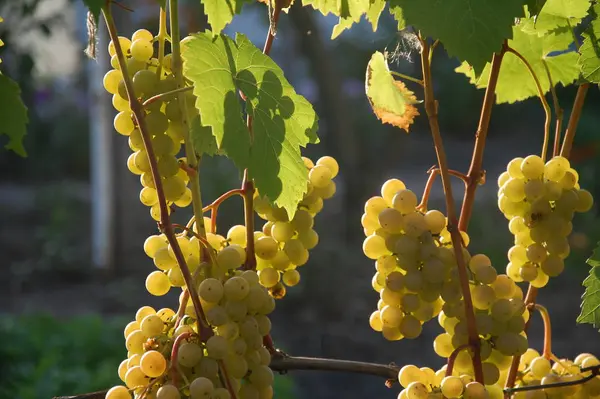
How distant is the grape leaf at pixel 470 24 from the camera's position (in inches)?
16.5

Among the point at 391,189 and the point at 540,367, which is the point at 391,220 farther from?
the point at 540,367

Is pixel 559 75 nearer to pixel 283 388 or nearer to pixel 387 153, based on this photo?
pixel 283 388

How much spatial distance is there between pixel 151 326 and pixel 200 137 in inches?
4.0

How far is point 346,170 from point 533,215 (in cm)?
350

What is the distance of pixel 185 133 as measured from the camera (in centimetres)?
46

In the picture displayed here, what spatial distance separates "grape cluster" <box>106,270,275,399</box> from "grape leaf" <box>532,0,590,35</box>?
0.80ft

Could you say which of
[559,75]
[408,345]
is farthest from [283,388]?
[559,75]

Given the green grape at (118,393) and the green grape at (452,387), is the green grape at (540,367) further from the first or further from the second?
the green grape at (118,393)

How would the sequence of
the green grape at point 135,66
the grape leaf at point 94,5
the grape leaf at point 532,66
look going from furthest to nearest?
1. the grape leaf at point 532,66
2. the green grape at point 135,66
3. the grape leaf at point 94,5

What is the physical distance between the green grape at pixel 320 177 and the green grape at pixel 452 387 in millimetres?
142

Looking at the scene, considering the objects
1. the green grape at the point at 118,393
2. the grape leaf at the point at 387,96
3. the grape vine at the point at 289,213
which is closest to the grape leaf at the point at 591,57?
the grape vine at the point at 289,213

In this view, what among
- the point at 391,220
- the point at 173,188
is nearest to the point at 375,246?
the point at 391,220

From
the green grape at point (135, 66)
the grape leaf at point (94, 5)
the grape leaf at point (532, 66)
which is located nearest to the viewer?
the grape leaf at point (94, 5)

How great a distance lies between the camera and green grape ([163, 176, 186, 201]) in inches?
19.2
